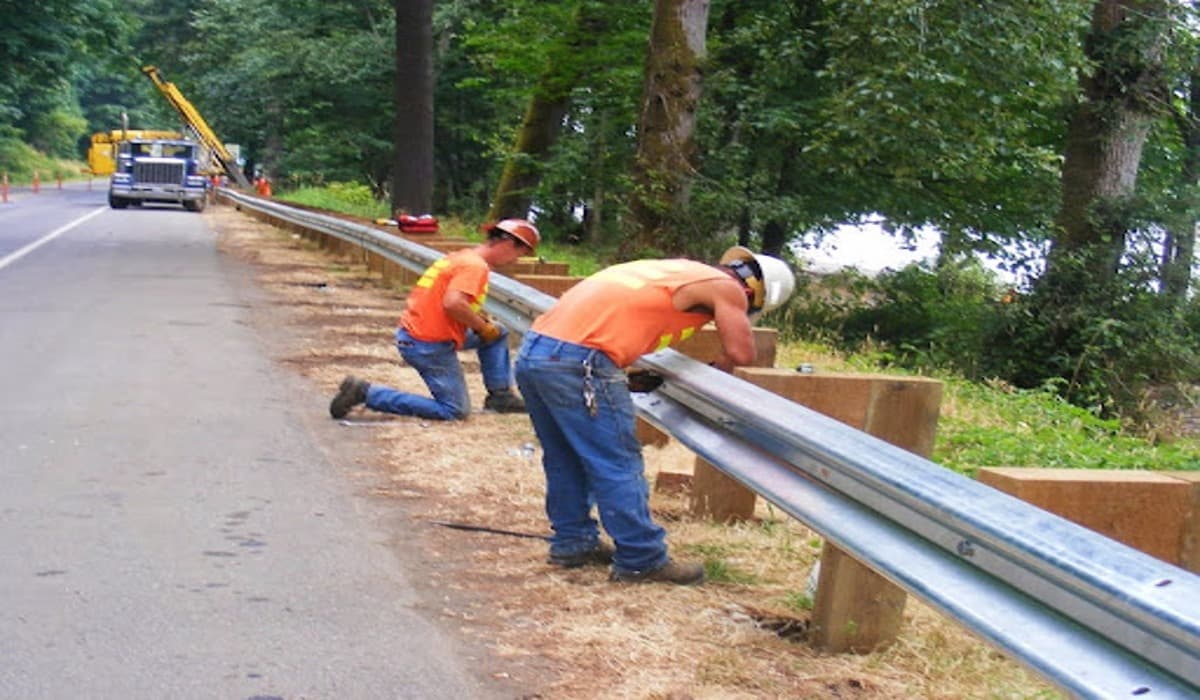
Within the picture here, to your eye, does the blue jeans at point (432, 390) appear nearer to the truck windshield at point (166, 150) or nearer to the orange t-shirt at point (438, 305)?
the orange t-shirt at point (438, 305)

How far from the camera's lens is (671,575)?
5.49m

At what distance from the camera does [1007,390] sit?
12.9m

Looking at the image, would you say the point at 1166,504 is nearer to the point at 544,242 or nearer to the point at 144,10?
the point at 544,242

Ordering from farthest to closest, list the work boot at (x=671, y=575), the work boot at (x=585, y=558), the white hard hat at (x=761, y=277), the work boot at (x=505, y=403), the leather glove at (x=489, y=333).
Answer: the work boot at (x=505, y=403) → the leather glove at (x=489, y=333) → the work boot at (x=585, y=558) → the white hard hat at (x=761, y=277) → the work boot at (x=671, y=575)

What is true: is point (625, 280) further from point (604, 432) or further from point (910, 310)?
point (910, 310)

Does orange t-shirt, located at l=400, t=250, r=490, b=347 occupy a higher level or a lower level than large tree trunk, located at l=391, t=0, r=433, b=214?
lower

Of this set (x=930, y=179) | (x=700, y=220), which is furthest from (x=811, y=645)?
(x=930, y=179)

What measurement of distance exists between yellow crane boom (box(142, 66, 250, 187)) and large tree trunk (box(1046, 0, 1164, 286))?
4037 centimetres

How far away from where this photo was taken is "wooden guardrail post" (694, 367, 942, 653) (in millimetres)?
4734

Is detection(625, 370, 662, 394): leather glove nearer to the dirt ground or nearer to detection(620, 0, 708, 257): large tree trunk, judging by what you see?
the dirt ground

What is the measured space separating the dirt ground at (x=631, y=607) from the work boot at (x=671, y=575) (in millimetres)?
41

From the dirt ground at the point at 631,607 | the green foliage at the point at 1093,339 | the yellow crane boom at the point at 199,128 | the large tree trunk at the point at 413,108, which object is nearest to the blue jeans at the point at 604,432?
the dirt ground at the point at 631,607

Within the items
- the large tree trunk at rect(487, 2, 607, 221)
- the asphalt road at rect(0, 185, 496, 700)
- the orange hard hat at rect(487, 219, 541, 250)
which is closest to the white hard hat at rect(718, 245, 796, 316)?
the asphalt road at rect(0, 185, 496, 700)

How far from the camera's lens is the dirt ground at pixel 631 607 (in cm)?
447
